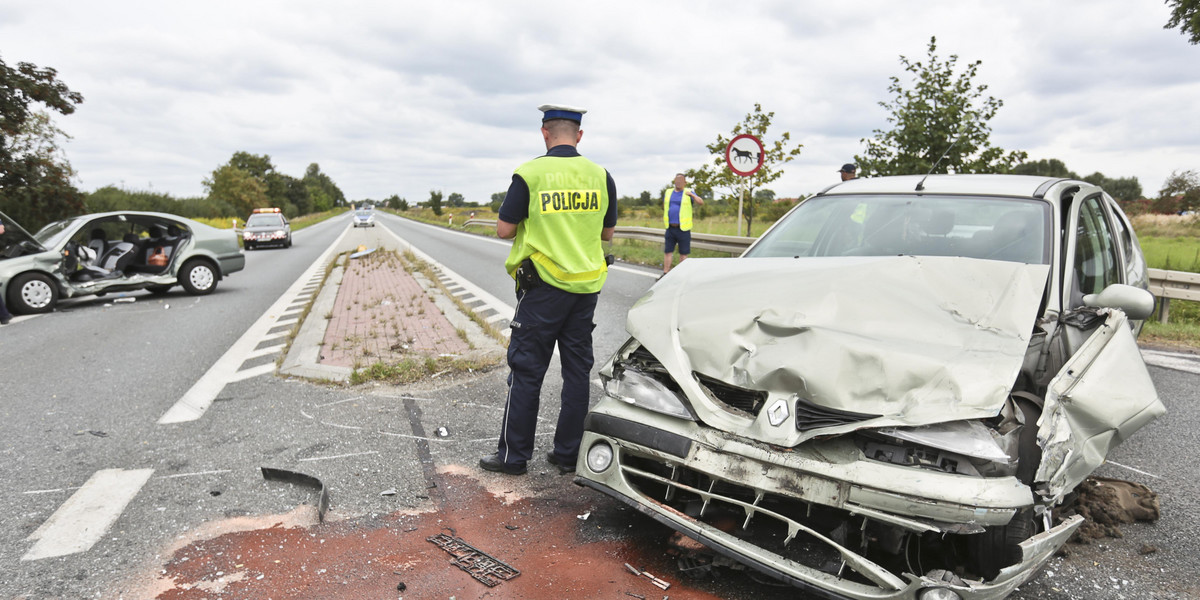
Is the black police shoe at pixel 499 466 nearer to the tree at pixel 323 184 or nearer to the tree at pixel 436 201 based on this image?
the tree at pixel 436 201

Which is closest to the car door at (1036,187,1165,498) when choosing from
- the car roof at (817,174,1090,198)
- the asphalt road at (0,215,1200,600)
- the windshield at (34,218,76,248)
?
the asphalt road at (0,215,1200,600)

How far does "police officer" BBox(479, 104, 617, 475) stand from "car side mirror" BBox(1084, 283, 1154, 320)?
2354 millimetres

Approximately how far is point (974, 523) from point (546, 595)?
1.49 meters

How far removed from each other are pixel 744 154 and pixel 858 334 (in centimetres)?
1075

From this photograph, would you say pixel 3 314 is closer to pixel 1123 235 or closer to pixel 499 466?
pixel 499 466

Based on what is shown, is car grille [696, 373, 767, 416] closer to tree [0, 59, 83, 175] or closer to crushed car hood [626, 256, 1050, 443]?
crushed car hood [626, 256, 1050, 443]

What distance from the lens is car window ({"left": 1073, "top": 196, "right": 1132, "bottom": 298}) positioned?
3.61m

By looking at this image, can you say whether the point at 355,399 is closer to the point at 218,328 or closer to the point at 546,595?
the point at 546,595

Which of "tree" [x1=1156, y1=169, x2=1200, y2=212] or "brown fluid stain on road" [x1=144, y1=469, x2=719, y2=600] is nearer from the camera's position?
"brown fluid stain on road" [x1=144, y1=469, x2=719, y2=600]

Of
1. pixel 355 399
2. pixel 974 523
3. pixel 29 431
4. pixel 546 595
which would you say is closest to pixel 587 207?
pixel 546 595

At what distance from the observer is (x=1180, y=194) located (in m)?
27.2

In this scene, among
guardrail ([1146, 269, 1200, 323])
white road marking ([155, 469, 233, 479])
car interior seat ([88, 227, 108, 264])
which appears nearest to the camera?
white road marking ([155, 469, 233, 479])

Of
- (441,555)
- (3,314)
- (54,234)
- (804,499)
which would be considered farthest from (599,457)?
(54,234)

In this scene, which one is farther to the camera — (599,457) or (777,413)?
(599,457)
